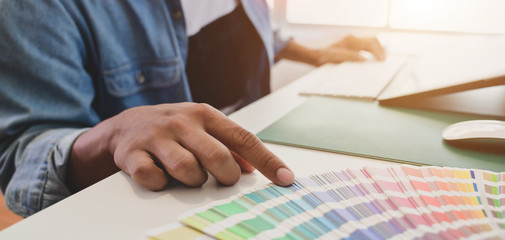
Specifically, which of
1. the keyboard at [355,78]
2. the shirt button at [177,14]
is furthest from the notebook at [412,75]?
the shirt button at [177,14]

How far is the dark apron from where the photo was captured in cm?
113

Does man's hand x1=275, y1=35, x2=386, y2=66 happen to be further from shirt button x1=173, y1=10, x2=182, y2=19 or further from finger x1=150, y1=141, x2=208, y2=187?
finger x1=150, y1=141, x2=208, y2=187

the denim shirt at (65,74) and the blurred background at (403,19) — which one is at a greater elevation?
the blurred background at (403,19)

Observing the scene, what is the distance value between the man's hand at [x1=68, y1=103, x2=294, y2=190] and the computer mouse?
11.1 inches

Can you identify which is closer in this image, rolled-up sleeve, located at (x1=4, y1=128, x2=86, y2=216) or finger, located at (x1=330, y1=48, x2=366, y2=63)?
rolled-up sleeve, located at (x1=4, y1=128, x2=86, y2=216)

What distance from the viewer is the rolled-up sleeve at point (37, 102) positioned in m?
0.59

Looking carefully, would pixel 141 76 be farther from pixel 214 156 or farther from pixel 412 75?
pixel 412 75

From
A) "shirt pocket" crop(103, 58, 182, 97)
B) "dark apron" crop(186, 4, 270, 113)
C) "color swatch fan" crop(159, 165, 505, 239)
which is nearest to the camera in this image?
"color swatch fan" crop(159, 165, 505, 239)

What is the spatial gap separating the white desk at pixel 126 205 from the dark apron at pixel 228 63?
64 cm

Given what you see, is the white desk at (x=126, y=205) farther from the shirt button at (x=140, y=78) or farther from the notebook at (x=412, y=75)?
the shirt button at (x=140, y=78)

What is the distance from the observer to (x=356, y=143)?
585 millimetres

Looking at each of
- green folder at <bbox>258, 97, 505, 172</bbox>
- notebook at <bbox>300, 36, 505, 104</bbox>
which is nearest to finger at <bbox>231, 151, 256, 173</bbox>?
green folder at <bbox>258, 97, 505, 172</bbox>

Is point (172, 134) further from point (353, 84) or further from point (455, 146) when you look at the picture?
point (353, 84)

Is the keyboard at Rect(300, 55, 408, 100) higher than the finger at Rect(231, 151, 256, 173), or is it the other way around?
the keyboard at Rect(300, 55, 408, 100)
